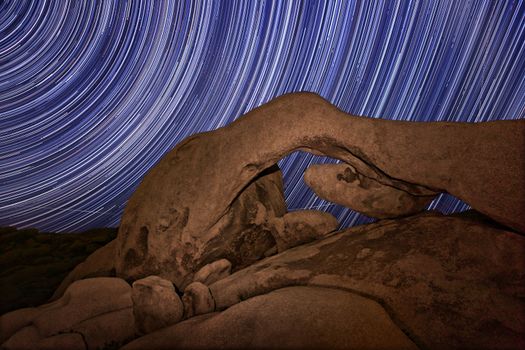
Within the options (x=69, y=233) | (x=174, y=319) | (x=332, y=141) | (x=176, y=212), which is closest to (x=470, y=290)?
(x=332, y=141)

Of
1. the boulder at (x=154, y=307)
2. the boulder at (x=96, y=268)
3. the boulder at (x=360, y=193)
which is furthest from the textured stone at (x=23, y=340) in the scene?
the boulder at (x=360, y=193)

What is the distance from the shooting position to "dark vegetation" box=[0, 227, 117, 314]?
6332 millimetres

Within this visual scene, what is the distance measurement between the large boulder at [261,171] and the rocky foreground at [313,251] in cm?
2

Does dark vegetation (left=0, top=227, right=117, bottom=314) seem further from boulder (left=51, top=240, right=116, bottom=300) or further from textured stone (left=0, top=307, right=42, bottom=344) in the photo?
textured stone (left=0, top=307, right=42, bottom=344)

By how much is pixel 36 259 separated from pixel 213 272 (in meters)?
5.92

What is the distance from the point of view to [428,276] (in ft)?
11.6

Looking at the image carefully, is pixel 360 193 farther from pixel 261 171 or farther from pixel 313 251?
pixel 261 171

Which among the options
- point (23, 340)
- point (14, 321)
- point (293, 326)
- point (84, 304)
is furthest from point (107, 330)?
point (293, 326)

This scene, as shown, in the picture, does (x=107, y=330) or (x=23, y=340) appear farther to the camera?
(x=107, y=330)

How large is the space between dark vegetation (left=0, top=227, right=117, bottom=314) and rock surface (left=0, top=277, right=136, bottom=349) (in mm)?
1576

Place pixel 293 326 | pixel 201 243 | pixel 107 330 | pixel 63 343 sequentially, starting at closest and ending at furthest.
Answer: pixel 293 326, pixel 63 343, pixel 107 330, pixel 201 243

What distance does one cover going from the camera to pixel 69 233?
38.1ft

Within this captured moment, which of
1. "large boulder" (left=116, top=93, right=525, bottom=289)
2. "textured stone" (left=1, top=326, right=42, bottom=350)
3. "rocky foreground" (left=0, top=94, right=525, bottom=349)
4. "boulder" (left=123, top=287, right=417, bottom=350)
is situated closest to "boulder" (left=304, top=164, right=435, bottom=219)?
"rocky foreground" (left=0, top=94, right=525, bottom=349)

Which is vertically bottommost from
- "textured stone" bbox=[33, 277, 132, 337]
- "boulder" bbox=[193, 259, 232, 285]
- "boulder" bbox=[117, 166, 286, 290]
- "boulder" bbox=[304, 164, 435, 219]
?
"textured stone" bbox=[33, 277, 132, 337]
